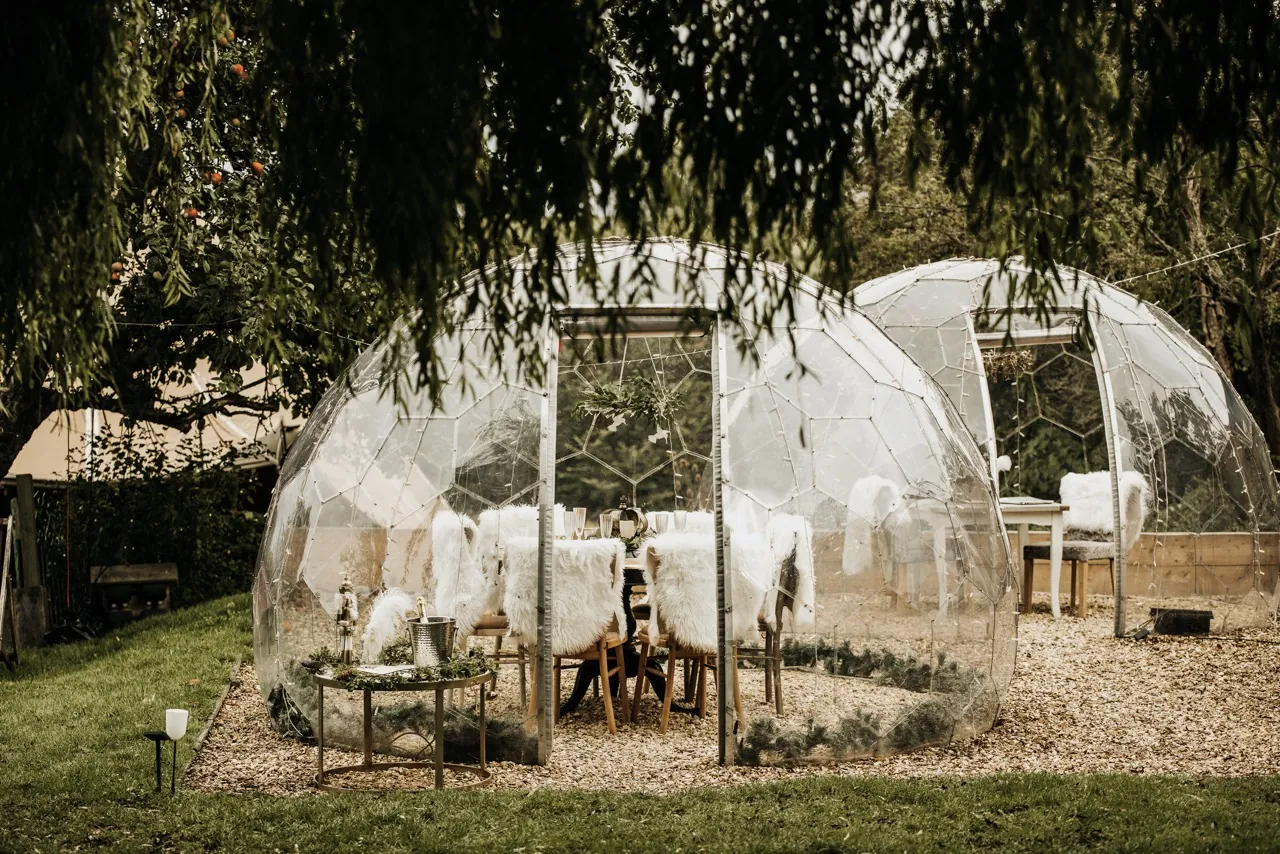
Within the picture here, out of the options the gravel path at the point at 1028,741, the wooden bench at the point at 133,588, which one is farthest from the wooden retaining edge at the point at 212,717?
the wooden bench at the point at 133,588

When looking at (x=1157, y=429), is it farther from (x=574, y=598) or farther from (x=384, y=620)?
(x=384, y=620)

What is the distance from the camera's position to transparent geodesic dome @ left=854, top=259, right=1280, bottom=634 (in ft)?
36.4

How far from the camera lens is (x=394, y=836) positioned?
5.39 m

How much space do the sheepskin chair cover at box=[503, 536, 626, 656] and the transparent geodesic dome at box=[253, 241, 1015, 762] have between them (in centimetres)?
5

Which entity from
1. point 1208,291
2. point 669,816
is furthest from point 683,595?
point 1208,291

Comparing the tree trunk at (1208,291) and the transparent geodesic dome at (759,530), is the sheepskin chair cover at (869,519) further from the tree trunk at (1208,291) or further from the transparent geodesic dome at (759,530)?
the tree trunk at (1208,291)

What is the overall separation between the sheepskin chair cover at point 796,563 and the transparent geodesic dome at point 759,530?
0.4 inches

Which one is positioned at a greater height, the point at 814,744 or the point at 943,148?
the point at 943,148

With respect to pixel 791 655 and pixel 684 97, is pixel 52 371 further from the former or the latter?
pixel 791 655

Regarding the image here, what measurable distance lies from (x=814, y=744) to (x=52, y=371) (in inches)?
157

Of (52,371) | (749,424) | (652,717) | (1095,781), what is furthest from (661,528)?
(52,371)

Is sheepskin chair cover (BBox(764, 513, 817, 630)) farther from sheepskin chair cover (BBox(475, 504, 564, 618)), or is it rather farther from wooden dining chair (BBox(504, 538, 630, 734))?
sheepskin chair cover (BBox(475, 504, 564, 618))

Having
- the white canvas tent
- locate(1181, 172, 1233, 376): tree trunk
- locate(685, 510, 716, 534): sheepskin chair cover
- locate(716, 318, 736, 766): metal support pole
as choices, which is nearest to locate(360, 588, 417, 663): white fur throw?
locate(716, 318, 736, 766): metal support pole

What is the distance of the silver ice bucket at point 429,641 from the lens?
6473 millimetres
